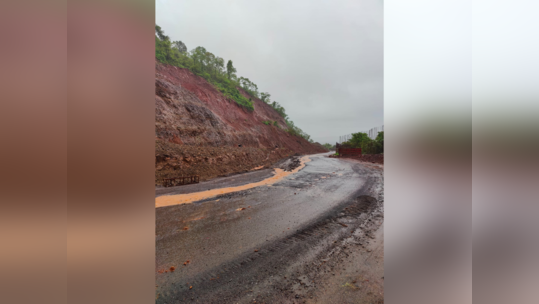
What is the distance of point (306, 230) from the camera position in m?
2.61

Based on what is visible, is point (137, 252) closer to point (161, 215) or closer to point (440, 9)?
point (440, 9)

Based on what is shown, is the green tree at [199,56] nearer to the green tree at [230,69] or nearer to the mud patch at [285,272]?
the green tree at [230,69]

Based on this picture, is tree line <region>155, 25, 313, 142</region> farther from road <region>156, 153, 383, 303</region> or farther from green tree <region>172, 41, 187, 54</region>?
road <region>156, 153, 383, 303</region>

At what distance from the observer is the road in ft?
5.01

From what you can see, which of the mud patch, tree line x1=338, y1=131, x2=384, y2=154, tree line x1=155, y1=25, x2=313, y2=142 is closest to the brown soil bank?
tree line x1=155, y1=25, x2=313, y2=142

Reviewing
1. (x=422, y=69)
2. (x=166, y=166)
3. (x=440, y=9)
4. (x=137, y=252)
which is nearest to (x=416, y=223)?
(x=422, y=69)

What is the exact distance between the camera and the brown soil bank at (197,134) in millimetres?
8078

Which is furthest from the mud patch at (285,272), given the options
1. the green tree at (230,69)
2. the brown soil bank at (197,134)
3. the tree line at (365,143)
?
the green tree at (230,69)

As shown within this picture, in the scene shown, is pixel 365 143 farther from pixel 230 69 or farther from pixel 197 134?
pixel 230 69

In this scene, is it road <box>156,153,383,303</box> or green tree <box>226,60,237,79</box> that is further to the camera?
green tree <box>226,60,237,79</box>

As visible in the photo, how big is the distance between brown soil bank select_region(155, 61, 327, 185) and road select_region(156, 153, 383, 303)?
4.74 m

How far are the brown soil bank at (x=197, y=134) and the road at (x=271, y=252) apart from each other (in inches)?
187

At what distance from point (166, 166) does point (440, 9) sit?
8.73m

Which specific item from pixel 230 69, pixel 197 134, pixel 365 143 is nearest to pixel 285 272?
pixel 197 134
